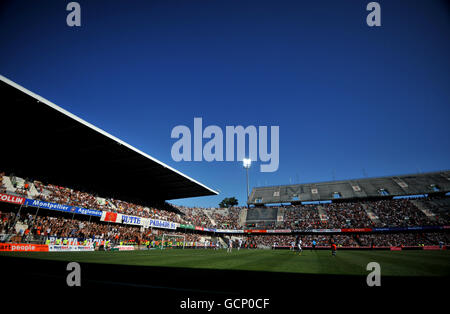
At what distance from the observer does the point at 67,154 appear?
29141mm

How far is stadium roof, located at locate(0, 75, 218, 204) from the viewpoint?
20.2 meters

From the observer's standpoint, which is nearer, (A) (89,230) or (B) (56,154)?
(A) (89,230)

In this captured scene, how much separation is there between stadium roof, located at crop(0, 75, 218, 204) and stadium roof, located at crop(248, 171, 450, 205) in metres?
32.0

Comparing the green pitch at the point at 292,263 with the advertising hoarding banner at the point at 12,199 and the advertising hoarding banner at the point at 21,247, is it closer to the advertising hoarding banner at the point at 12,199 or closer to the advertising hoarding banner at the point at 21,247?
the advertising hoarding banner at the point at 21,247

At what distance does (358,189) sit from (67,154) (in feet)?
218

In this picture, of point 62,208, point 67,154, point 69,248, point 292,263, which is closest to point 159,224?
point 62,208

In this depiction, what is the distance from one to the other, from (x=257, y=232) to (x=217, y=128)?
36.0 meters

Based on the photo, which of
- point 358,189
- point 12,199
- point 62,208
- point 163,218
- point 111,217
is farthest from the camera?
point 358,189

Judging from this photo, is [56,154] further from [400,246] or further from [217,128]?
[400,246]

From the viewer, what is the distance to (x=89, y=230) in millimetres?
25156

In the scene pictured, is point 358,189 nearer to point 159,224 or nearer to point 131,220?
point 159,224

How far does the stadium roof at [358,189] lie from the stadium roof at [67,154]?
32.0 m

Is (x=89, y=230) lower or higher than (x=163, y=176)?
lower

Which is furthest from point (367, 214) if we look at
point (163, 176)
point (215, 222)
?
point (163, 176)
